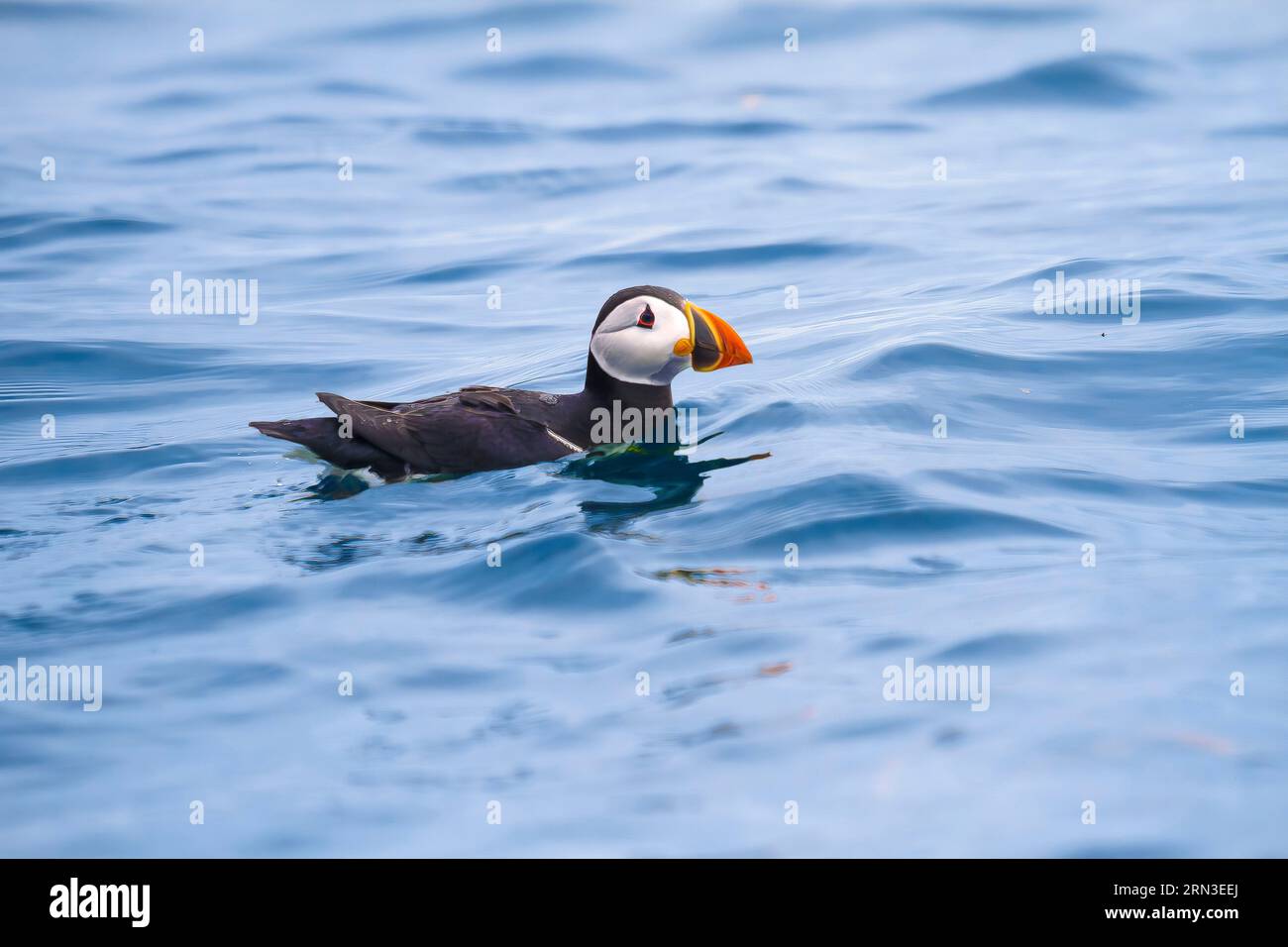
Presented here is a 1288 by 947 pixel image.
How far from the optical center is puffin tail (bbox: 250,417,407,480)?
6.75 meters

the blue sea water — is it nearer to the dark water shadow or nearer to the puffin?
the dark water shadow

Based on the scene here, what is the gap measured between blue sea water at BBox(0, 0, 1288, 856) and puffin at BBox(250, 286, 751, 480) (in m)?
0.17

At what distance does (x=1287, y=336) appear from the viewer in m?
8.98

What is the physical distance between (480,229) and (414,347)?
356 cm

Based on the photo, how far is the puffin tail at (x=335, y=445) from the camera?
675 cm

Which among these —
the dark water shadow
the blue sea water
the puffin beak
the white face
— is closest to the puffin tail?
the blue sea water

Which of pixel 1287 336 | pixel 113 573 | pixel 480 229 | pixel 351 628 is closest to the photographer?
pixel 351 628

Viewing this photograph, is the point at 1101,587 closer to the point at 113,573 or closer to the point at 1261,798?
the point at 1261,798

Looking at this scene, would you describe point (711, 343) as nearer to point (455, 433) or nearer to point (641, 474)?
point (641, 474)

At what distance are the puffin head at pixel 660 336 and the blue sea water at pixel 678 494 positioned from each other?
524mm

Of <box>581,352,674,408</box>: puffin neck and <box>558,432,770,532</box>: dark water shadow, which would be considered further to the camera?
<box>581,352,674,408</box>: puffin neck

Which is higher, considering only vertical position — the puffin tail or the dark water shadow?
the puffin tail

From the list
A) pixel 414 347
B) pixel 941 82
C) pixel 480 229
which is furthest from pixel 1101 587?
pixel 941 82
